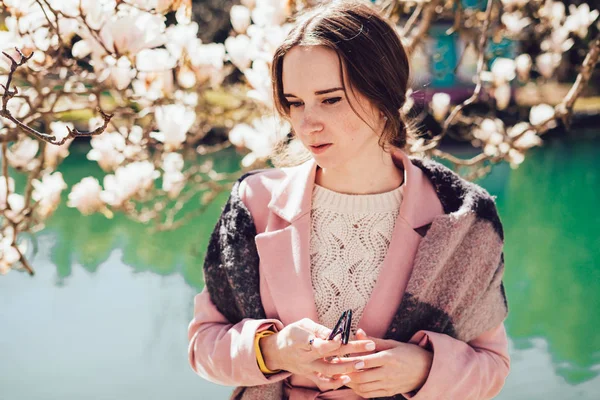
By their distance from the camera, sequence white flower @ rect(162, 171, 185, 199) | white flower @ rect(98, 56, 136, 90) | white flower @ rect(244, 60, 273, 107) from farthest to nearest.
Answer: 1. white flower @ rect(162, 171, 185, 199)
2. white flower @ rect(244, 60, 273, 107)
3. white flower @ rect(98, 56, 136, 90)

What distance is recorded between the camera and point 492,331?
1.06 metres

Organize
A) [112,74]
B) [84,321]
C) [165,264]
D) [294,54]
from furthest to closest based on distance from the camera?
1. [165,264]
2. [84,321]
3. [112,74]
4. [294,54]

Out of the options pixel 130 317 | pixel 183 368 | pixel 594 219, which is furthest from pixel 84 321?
pixel 594 219

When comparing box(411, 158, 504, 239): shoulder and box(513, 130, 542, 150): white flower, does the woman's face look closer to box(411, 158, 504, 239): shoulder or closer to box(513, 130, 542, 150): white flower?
box(411, 158, 504, 239): shoulder

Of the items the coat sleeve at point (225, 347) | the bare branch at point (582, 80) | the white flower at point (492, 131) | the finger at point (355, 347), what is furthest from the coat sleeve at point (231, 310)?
the white flower at point (492, 131)

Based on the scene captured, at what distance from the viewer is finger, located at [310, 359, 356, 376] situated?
911 mm

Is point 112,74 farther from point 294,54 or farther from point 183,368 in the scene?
point 183,368

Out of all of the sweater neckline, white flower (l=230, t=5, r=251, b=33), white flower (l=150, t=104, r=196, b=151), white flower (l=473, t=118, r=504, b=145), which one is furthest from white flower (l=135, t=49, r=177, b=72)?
white flower (l=473, t=118, r=504, b=145)

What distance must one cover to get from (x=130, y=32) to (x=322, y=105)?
0.40 m

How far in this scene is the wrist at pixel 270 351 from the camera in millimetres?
947

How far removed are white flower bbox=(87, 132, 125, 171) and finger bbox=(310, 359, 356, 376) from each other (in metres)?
0.96

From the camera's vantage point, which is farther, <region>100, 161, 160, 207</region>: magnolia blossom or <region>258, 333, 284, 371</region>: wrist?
<region>100, 161, 160, 207</region>: magnolia blossom

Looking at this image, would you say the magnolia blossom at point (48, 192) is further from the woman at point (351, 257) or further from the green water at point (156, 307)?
the green water at point (156, 307)

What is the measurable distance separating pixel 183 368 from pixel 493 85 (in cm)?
174
